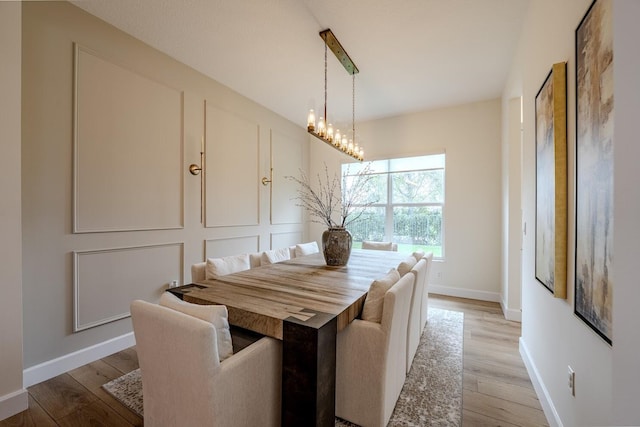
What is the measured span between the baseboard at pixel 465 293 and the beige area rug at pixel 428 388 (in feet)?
5.05

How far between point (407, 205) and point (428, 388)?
10.1 ft

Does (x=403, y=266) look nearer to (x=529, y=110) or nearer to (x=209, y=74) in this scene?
(x=529, y=110)

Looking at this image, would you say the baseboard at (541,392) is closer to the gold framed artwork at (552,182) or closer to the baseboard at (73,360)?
the gold framed artwork at (552,182)

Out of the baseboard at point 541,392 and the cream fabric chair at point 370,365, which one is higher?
the cream fabric chair at point 370,365

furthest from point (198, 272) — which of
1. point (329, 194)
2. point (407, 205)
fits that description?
point (407, 205)

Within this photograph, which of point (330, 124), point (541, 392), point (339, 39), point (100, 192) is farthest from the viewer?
point (330, 124)

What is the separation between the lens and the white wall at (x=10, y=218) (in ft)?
5.28

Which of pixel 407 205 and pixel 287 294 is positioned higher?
pixel 407 205

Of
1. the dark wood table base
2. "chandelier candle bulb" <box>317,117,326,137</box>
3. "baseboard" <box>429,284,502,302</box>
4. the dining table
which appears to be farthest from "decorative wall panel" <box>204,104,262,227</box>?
"baseboard" <box>429,284,502,302</box>

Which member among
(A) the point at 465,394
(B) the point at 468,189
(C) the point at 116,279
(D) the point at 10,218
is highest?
(B) the point at 468,189

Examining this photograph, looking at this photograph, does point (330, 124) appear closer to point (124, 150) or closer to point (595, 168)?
point (124, 150)

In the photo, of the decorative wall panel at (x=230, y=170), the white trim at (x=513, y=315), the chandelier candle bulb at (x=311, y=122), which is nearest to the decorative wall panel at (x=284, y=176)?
the decorative wall panel at (x=230, y=170)

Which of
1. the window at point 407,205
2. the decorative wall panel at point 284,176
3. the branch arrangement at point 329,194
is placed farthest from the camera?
the branch arrangement at point 329,194

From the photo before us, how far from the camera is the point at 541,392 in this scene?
68.1 inches
